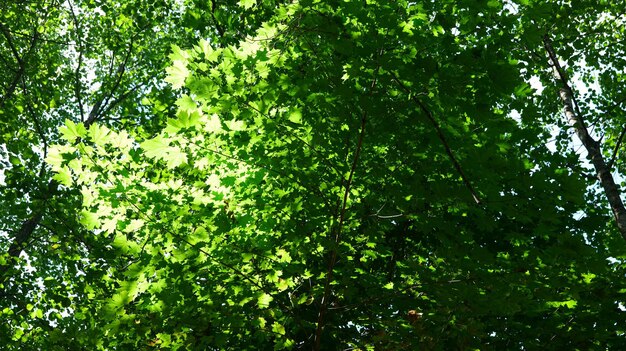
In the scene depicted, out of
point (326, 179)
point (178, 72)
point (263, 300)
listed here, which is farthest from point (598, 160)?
point (178, 72)

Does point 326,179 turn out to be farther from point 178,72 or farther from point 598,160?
point 598,160

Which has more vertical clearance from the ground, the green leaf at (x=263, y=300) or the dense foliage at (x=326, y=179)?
the dense foliage at (x=326, y=179)

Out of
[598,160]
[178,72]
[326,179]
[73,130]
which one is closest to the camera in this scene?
[73,130]

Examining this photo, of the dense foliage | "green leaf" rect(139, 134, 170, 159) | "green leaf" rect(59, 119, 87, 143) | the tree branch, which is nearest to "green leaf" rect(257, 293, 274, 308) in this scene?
the dense foliage

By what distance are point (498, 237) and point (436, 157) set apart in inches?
75.6

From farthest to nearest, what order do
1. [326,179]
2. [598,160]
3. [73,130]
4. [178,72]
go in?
[598,160], [326,179], [178,72], [73,130]

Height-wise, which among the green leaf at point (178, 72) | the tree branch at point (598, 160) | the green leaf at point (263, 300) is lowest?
the green leaf at point (263, 300)

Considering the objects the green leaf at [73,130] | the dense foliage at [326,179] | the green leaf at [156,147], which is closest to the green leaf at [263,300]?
the dense foliage at [326,179]

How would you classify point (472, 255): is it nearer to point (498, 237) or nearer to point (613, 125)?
point (498, 237)

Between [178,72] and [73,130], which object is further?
[178,72]

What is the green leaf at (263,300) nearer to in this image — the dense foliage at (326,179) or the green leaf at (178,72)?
the dense foliage at (326,179)

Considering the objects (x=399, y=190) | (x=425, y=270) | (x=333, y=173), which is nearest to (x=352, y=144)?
(x=333, y=173)

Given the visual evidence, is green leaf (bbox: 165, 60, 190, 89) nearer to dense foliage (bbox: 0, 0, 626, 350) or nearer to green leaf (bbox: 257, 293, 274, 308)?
dense foliage (bbox: 0, 0, 626, 350)

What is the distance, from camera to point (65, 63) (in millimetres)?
14438
